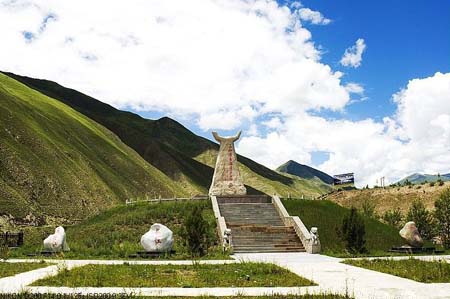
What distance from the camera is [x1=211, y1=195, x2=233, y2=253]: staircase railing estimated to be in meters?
24.6

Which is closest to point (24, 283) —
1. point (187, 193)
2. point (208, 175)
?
point (187, 193)

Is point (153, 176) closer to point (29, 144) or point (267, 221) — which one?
point (29, 144)

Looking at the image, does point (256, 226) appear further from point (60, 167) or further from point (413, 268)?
point (60, 167)

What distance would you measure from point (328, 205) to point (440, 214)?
66.5 ft

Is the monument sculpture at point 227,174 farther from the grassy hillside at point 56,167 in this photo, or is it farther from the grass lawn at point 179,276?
the grassy hillside at point 56,167

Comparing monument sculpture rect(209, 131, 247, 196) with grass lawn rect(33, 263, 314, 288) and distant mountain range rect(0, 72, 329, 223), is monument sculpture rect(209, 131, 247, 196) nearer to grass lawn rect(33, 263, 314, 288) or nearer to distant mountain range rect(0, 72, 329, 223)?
grass lawn rect(33, 263, 314, 288)

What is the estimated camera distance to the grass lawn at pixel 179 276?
13305 mm

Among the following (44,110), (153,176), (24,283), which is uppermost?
(44,110)

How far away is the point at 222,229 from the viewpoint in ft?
89.9

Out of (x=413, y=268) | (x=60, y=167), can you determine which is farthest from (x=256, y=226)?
(x=60, y=167)

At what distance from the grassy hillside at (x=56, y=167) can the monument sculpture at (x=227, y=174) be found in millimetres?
30070

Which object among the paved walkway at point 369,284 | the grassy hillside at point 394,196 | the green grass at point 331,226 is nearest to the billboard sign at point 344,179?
the grassy hillside at point 394,196

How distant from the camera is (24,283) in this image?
44.1 ft

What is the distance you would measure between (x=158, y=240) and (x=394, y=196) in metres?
70.5
